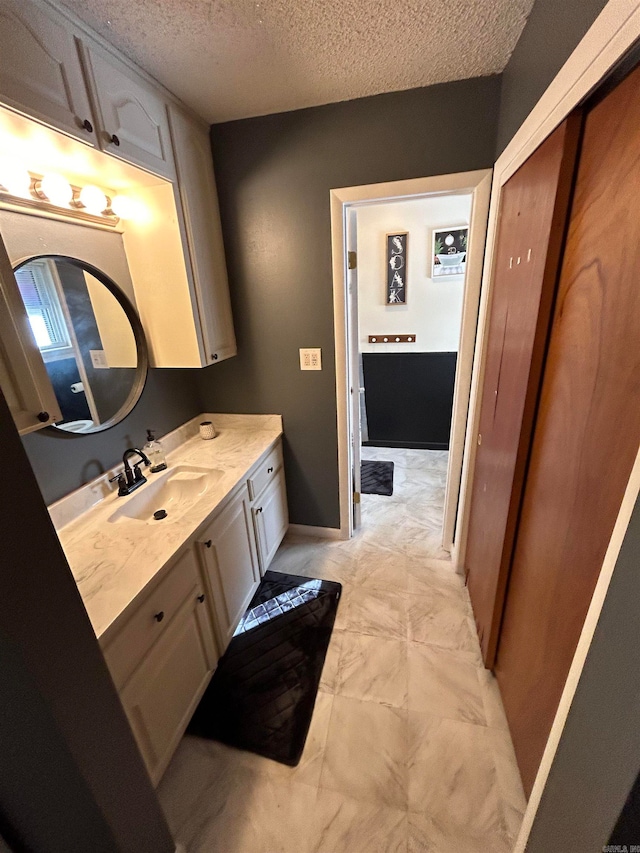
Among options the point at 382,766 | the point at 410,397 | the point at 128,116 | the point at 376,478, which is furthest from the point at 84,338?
the point at 410,397

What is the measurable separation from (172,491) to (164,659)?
73cm

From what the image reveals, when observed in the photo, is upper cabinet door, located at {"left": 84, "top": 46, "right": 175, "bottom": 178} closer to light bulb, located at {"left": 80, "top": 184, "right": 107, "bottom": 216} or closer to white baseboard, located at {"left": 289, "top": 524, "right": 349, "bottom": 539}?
light bulb, located at {"left": 80, "top": 184, "right": 107, "bottom": 216}

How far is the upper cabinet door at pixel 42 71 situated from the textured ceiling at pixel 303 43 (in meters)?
0.12

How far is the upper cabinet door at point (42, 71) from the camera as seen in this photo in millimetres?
849

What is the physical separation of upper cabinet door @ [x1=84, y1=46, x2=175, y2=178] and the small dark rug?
246 cm

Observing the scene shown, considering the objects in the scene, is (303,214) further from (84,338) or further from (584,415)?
(584,415)

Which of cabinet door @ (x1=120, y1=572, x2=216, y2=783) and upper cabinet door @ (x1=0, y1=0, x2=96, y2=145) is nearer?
upper cabinet door @ (x1=0, y1=0, x2=96, y2=145)

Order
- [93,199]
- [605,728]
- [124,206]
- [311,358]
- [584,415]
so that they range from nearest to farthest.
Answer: [605,728] → [584,415] → [93,199] → [124,206] → [311,358]

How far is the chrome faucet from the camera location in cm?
150

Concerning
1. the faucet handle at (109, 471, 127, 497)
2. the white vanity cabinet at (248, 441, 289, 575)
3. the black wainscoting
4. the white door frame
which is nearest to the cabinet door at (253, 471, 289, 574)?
the white vanity cabinet at (248, 441, 289, 575)

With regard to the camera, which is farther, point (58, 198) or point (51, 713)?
point (58, 198)

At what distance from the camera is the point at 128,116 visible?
1.20 metres

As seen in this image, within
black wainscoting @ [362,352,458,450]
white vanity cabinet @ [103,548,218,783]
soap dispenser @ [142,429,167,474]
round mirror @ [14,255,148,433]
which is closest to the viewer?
white vanity cabinet @ [103,548,218,783]

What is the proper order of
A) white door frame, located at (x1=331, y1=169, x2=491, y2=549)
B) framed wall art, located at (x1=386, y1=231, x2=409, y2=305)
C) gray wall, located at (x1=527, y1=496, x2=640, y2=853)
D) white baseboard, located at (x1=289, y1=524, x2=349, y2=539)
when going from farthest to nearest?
framed wall art, located at (x1=386, y1=231, x2=409, y2=305) → white baseboard, located at (x1=289, y1=524, x2=349, y2=539) → white door frame, located at (x1=331, y1=169, x2=491, y2=549) → gray wall, located at (x1=527, y1=496, x2=640, y2=853)
